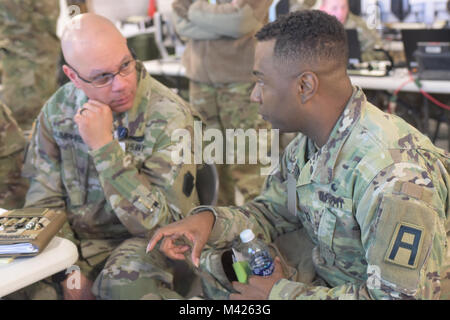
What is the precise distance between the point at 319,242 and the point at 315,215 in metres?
0.08

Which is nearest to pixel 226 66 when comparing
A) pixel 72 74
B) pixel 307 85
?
pixel 72 74

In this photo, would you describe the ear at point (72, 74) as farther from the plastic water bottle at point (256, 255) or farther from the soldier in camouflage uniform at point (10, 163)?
the plastic water bottle at point (256, 255)

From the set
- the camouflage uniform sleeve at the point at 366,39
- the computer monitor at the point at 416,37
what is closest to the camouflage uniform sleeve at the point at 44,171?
the computer monitor at the point at 416,37

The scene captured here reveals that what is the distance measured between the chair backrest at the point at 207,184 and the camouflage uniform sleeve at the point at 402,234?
700 millimetres

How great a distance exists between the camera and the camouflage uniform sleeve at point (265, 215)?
1.48 metres

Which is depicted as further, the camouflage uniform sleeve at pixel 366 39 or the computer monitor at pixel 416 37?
the camouflage uniform sleeve at pixel 366 39

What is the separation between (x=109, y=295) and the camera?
64.0 inches

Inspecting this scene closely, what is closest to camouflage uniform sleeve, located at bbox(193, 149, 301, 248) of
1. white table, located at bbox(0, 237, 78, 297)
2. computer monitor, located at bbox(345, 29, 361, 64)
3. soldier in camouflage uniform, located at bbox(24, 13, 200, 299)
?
soldier in camouflage uniform, located at bbox(24, 13, 200, 299)

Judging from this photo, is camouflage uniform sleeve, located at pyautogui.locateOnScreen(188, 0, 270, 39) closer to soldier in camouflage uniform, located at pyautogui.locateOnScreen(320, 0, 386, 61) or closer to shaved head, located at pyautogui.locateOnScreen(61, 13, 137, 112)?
shaved head, located at pyautogui.locateOnScreen(61, 13, 137, 112)

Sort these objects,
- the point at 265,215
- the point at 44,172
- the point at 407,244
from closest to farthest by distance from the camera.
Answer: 1. the point at 407,244
2. the point at 265,215
3. the point at 44,172

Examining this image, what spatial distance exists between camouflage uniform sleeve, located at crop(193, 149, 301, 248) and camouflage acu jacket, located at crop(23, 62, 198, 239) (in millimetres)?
227

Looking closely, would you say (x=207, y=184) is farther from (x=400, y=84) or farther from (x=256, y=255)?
(x=400, y=84)

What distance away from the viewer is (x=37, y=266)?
1209mm

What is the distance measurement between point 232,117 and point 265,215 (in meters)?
1.32
